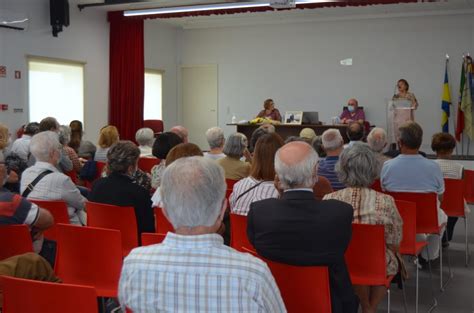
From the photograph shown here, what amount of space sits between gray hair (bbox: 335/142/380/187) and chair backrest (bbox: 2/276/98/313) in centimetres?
191

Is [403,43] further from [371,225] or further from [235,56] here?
[371,225]

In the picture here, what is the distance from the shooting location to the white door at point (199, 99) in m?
15.0

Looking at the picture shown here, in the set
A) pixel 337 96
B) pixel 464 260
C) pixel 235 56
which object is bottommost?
pixel 464 260

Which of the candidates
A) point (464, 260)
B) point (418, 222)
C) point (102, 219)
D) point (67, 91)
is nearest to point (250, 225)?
point (102, 219)

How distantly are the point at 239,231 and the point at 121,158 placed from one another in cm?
110

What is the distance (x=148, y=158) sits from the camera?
259 inches

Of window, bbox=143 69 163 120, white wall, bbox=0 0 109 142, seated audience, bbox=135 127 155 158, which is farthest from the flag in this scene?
seated audience, bbox=135 127 155 158

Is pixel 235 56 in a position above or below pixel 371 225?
above

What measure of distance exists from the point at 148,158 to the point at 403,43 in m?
8.10

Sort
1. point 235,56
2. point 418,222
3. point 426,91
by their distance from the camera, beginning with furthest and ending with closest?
point 235,56 → point 426,91 → point 418,222

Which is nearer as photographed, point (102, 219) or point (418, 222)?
point (102, 219)

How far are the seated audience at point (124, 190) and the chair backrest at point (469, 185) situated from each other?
3525 millimetres

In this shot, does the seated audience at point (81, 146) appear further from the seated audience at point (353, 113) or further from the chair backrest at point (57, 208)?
the seated audience at point (353, 113)

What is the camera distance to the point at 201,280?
1.71m
